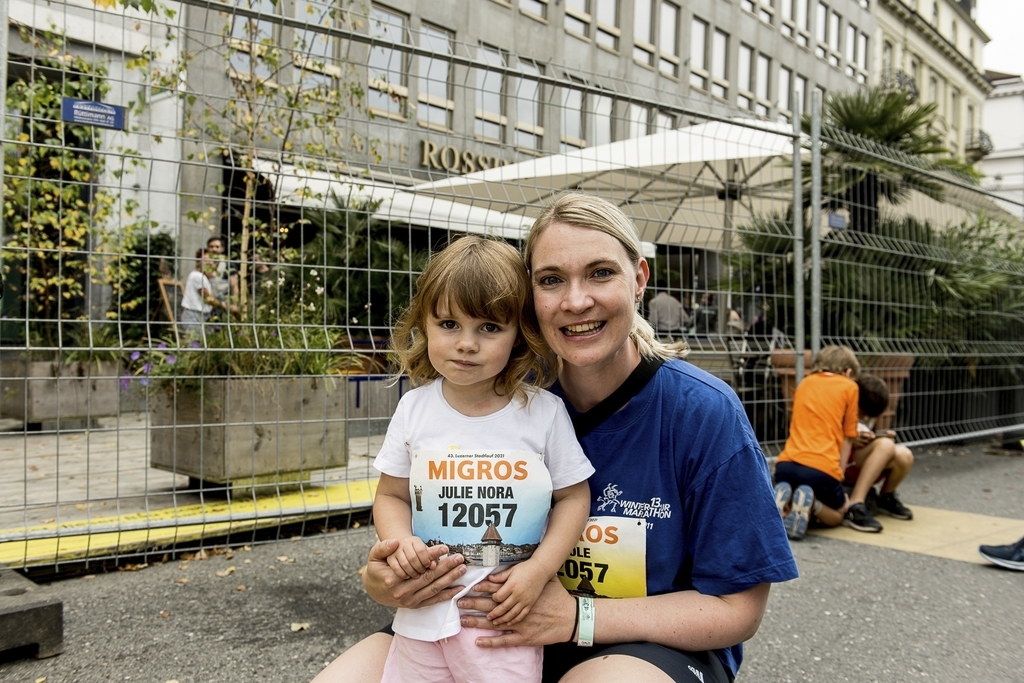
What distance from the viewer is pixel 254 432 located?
151 inches

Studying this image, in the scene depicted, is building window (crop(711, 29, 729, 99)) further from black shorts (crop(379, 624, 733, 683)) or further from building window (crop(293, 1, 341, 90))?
black shorts (crop(379, 624, 733, 683))

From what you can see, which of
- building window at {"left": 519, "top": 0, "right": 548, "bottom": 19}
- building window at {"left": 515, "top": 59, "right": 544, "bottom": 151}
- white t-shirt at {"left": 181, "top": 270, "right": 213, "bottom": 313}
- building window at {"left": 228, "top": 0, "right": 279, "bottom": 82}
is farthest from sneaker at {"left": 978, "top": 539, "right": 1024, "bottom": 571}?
building window at {"left": 519, "top": 0, "right": 548, "bottom": 19}

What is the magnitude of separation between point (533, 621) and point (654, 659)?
0.79 feet

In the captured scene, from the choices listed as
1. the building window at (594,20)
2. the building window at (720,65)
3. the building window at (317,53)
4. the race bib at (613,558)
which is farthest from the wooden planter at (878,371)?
the building window at (720,65)

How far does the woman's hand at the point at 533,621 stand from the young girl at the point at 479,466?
0.07ft

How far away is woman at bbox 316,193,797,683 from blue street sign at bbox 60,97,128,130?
7.45 feet

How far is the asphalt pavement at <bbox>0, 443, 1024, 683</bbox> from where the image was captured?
2.55 meters

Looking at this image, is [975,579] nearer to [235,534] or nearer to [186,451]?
[235,534]

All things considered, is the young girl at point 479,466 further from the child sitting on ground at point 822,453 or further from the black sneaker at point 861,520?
the black sneaker at point 861,520

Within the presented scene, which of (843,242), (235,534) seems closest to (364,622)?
(235,534)

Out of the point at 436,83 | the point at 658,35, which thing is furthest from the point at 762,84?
the point at 436,83

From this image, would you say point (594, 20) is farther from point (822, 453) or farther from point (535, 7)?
point (822, 453)

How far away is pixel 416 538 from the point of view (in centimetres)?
145

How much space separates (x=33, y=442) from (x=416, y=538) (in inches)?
119
